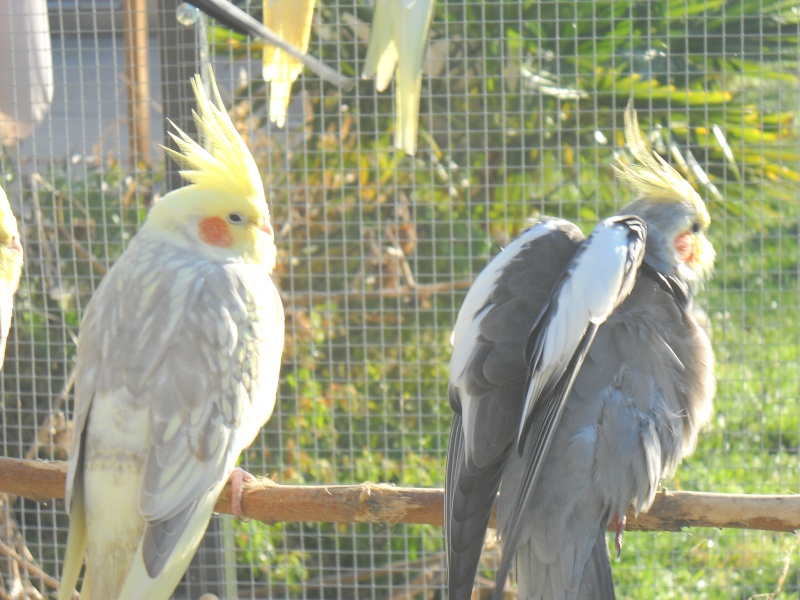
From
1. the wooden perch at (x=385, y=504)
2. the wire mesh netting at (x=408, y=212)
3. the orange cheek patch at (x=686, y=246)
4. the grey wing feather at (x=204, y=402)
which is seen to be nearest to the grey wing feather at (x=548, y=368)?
the wooden perch at (x=385, y=504)

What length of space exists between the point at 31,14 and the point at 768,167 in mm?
2039

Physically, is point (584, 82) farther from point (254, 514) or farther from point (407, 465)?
point (254, 514)

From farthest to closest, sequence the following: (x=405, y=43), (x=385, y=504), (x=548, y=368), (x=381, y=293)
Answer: (x=381, y=293) < (x=385, y=504) < (x=548, y=368) < (x=405, y=43)

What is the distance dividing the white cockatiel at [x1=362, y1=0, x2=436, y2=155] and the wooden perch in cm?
67

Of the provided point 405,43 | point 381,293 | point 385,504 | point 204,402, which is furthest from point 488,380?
point 381,293

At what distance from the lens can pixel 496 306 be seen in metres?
1.41

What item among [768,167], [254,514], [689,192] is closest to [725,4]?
[768,167]

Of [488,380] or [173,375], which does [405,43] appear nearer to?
[488,380]

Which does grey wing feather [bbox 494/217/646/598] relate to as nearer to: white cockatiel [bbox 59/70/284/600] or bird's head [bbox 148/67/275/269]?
white cockatiel [bbox 59/70/284/600]

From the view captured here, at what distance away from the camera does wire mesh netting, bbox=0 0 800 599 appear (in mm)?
2533

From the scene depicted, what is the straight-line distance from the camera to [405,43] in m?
0.99

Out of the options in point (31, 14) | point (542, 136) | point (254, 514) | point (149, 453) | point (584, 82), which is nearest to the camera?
point (149, 453)

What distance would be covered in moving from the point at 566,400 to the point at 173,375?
1.89 feet

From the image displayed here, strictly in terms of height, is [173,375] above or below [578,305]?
below
